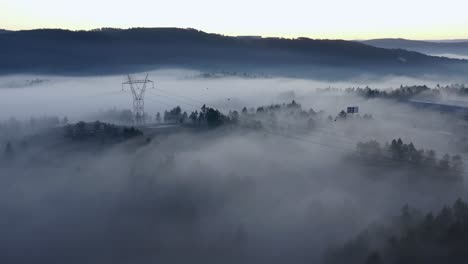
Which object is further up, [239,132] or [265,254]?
[239,132]

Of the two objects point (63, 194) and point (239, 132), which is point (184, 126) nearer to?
point (239, 132)

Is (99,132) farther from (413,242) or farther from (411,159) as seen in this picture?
(413,242)

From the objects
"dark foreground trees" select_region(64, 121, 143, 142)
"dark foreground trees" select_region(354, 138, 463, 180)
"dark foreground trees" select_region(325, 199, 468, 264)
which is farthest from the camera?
"dark foreground trees" select_region(64, 121, 143, 142)

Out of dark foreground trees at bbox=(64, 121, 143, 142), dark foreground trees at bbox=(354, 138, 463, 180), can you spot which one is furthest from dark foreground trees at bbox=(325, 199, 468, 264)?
dark foreground trees at bbox=(64, 121, 143, 142)

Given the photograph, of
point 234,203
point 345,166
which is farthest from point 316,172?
point 234,203

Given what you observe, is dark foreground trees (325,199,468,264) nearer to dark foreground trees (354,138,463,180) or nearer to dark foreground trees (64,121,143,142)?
dark foreground trees (354,138,463,180)

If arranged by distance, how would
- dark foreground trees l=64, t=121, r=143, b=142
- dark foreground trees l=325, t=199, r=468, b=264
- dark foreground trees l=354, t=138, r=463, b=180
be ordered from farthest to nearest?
dark foreground trees l=64, t=121, r=143, b=142 < dark foreground trees l=354, t=138, r=463, b=180 < dark foreground trees l=325, t=199, r=468, b=264

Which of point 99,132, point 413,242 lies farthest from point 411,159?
point 99,132

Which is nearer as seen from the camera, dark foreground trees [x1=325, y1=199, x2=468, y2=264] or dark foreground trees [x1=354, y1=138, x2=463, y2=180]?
dark foreground trees [x1=325, y1=199, x2=468, y2=264]

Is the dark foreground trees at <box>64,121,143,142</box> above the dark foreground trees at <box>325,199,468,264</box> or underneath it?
above
